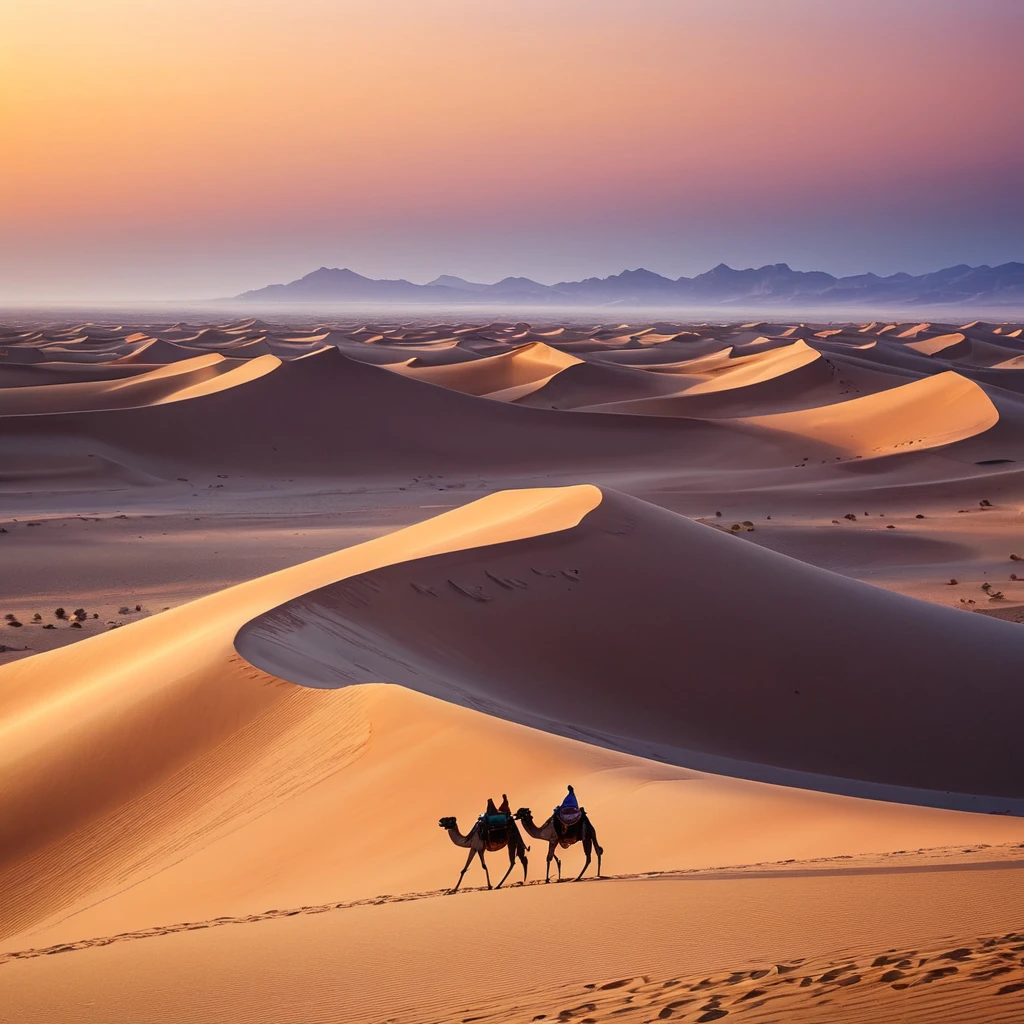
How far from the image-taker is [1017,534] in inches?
936

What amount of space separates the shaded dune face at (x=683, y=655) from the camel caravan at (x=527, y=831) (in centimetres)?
398

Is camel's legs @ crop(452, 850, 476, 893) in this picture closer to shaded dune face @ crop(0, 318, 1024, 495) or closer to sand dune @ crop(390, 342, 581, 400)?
shaded dune face @ crop(0, 318, 1024, 495)

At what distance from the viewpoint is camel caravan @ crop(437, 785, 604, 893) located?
5.57 metres

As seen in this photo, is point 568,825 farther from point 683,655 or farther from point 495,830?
point 683,655

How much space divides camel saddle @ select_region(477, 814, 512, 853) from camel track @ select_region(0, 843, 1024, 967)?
0.27 m

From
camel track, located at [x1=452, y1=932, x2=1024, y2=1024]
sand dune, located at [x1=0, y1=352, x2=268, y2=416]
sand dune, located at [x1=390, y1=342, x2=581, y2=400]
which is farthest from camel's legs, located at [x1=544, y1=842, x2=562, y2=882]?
sand dune, located at [x1=390, y1=342, x2=581, y2=400]

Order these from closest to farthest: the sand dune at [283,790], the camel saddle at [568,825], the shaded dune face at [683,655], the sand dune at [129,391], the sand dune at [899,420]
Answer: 1. the camel saddle at [568,825]
2. the sand dune at [283,790]
3. the shaded dune face at [683,655]
4. the sand dune at [899,420]
5. the sand dune at [129,391]

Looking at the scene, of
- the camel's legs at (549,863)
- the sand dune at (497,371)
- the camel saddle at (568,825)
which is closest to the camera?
the camel saddle at (568,825)

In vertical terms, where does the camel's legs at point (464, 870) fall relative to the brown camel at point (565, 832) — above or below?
below

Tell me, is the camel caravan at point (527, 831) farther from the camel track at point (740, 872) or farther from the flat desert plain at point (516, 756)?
the flat desert plain at point (516, 756)

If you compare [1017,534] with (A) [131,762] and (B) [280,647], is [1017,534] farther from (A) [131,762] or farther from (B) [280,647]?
(A) [131,762]

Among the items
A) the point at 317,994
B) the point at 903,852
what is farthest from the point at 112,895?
the point at 903,852

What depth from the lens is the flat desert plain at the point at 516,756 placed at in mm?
4285

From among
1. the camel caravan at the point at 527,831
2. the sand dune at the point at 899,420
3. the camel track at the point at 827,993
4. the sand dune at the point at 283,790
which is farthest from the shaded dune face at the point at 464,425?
the camel track at the point at 827,993
